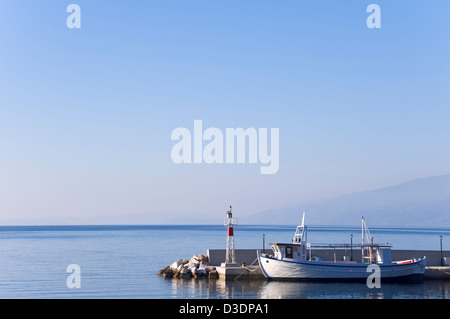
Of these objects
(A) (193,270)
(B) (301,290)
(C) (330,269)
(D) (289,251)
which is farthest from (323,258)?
(A) (193,270)

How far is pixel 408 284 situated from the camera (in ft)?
148

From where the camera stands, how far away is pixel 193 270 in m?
47.5

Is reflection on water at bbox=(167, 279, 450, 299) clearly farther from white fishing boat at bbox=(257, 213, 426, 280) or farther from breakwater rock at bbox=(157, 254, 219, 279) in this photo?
breakwater rock at bbox=(157, 254, 219, 279)

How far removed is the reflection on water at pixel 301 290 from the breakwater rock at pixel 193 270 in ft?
3.08

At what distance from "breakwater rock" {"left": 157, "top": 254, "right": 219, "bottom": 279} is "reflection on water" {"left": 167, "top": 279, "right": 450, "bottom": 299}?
940mm

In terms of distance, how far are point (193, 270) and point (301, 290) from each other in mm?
9792

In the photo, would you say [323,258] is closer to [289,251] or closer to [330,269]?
[330,269]

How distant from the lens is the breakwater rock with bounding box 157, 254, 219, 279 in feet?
154

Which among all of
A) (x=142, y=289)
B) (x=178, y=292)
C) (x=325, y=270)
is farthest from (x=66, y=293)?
(x=325, y=270)

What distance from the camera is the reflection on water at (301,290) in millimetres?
39375

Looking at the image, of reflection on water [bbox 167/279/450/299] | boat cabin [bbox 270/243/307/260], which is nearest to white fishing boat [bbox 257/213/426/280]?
boat cabin [bbox 270/243/307/260]
